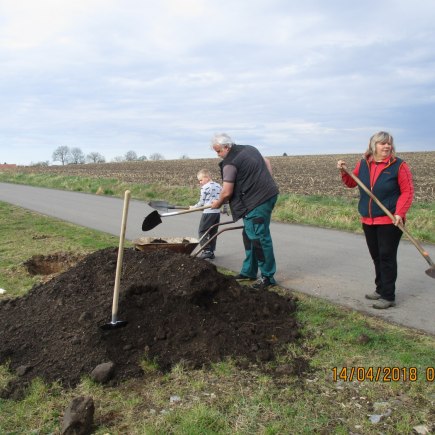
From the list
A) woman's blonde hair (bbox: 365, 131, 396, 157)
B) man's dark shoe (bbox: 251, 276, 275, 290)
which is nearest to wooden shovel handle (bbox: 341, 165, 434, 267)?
woman's blonde hair (bbox: 365, 131, 396, 157)

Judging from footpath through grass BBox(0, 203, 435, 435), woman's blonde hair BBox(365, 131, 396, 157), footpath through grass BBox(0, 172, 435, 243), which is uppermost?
woman's blonde hair BBox(365, 131, 396, 157)

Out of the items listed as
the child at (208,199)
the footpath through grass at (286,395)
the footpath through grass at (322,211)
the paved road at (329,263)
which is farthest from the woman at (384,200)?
the footpath through grass at (322,211)

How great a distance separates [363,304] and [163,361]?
265 centimetres

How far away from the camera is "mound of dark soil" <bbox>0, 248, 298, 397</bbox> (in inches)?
158

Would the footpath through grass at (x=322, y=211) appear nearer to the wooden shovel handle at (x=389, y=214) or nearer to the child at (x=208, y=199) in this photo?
the child at (x=208, y=199)

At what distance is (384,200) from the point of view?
515cm

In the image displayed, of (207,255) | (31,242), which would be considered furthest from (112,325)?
(31,242)

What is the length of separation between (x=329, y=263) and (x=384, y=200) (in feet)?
8.88

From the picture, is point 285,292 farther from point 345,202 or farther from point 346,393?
point 345,202

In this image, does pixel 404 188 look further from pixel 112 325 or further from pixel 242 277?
pixel 112 325

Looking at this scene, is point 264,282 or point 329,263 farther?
point 329,263

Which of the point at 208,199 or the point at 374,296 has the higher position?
the point at 208,199

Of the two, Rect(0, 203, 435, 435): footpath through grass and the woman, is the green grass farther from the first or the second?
the woman

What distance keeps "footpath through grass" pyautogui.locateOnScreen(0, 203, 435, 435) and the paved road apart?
975mm
